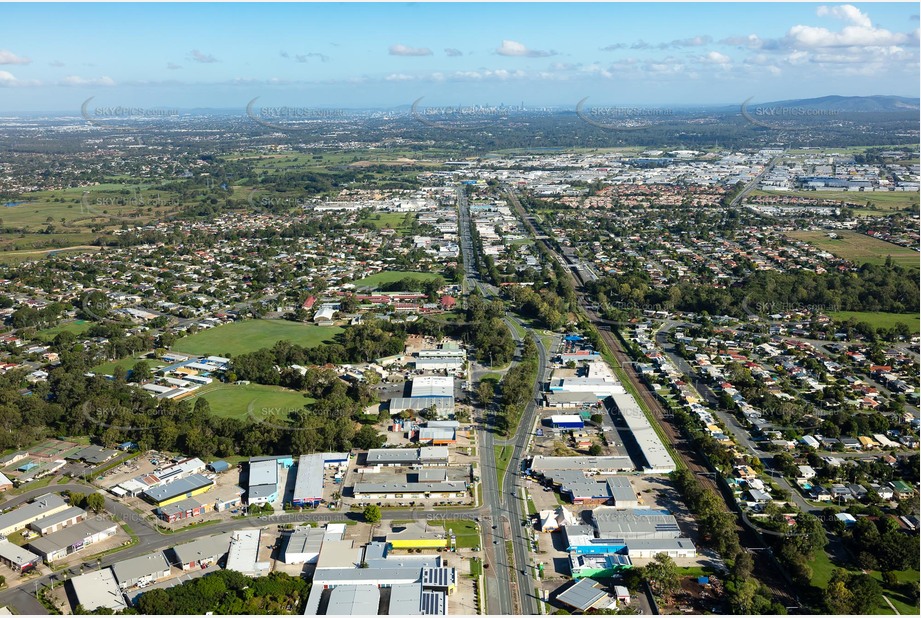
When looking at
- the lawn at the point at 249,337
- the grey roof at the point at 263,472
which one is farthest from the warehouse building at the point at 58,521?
the lawn at the point at 249,337

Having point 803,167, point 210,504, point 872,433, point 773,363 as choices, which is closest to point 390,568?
point 210,504

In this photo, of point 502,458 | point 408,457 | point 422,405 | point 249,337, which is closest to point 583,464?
point 502,458

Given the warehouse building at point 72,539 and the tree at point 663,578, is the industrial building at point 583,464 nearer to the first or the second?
→ the tree at point 663,578

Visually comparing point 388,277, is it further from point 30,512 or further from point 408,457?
point 30,512

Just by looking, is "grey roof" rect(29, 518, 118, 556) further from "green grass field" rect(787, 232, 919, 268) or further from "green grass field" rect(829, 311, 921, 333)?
"green grass field" rect(787, 232, 919, 268)

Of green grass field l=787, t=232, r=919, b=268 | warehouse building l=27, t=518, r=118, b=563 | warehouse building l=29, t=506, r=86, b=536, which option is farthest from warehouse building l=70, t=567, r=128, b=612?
green grass field l=787, t=232, r=919, b=268
